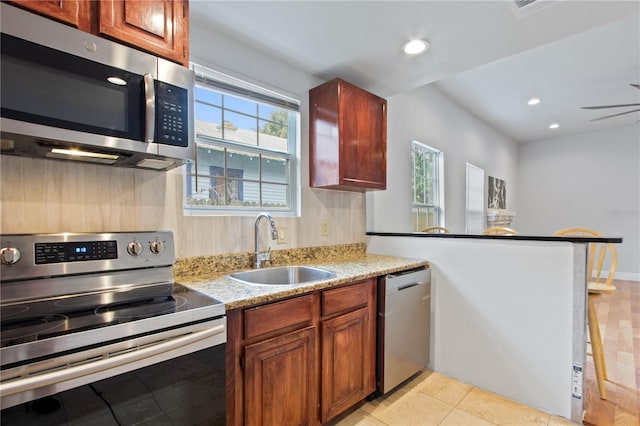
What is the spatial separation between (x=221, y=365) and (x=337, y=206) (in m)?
1.64

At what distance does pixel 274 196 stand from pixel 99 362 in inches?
60.0

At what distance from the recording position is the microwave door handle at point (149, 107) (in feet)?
3.98

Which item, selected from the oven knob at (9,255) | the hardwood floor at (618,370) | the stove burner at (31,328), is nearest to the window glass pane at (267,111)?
the oven knob at (9,255)

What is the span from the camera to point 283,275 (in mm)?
2076

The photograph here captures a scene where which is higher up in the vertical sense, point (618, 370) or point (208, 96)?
point (208, 96)

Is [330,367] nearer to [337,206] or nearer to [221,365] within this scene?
[221,365]

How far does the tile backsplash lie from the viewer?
125 cm

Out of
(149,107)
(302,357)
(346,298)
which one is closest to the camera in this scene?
(149,107)

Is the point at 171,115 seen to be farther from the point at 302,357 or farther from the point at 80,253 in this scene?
the point at 302,357

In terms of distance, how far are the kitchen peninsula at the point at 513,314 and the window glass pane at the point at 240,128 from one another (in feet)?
4.88

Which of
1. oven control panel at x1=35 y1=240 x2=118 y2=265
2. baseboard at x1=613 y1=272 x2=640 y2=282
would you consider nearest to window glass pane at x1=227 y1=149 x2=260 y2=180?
oven control panel at x1=35 y1=240 x2=118 y2=265

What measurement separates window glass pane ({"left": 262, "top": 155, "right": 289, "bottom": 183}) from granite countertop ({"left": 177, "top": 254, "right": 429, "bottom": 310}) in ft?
2.20

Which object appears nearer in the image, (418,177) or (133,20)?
(133,20)

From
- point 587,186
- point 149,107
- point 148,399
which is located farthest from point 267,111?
point 587,186
